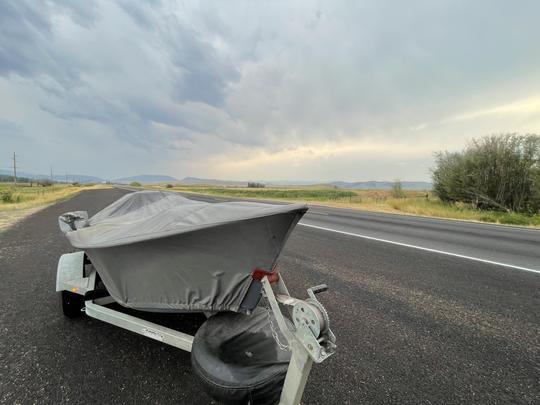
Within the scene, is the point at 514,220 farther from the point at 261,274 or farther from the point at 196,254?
the point at 196,254

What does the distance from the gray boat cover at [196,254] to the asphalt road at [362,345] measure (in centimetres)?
57

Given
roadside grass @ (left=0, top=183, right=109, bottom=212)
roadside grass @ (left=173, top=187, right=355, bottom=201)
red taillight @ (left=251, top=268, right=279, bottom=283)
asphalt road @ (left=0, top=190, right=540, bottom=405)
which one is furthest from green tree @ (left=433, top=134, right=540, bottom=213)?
roadside grass @ (left=0, top=183, right=109, bottom=212)

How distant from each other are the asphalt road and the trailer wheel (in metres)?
0.11

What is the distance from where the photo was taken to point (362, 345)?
241cm

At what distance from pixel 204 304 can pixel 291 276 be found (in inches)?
99.1

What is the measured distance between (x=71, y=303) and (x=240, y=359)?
2159 mm

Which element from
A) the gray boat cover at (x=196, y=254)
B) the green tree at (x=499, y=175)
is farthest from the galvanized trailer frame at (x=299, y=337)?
the green tree at (x=499, y=175)

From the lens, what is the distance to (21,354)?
86.4 inches

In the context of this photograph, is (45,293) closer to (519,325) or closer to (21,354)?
(21,354)

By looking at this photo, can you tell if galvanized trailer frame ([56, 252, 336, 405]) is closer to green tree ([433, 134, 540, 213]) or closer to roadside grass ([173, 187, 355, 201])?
green tree ([433, 134, 540, 213])

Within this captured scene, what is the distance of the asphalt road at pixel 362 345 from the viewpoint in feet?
6.07

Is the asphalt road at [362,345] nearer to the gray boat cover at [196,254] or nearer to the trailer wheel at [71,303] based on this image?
the trailer wheel at [71,303]

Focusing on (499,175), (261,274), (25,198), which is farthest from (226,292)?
(25,198)

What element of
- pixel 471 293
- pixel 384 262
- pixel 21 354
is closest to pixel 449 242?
pixel 384 262
